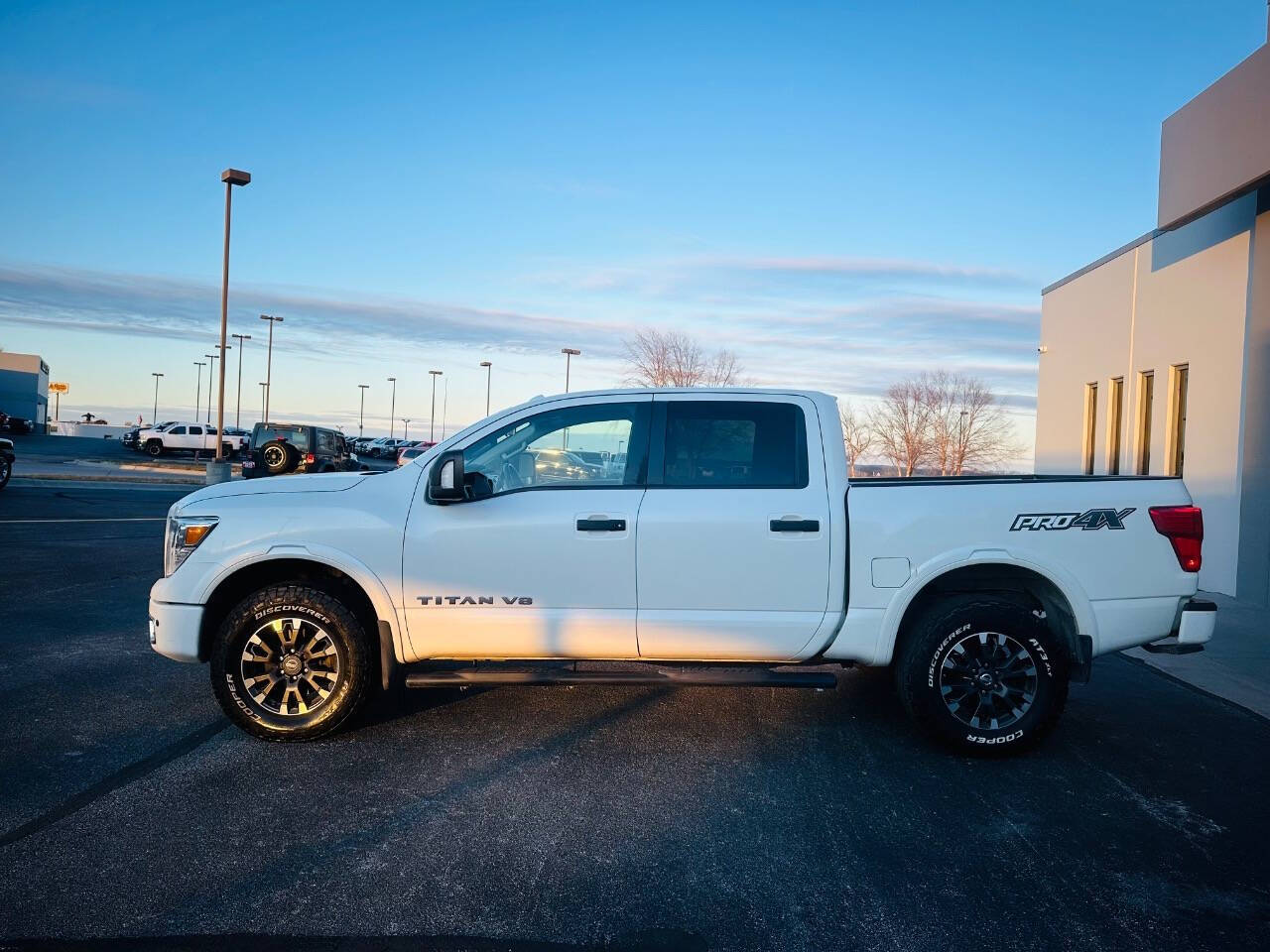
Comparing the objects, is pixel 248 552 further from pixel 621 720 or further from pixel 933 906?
pixel 933 906

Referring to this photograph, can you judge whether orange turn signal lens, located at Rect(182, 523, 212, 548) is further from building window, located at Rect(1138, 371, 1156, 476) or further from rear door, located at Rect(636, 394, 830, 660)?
building window, located at Rect(1138, 371, 1156, 476)

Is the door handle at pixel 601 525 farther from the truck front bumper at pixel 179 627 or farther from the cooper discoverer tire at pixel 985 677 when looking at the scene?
the truck front bumper at pixel 179 627

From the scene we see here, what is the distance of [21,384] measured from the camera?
323 feet

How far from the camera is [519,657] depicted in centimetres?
571

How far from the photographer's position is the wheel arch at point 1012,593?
5.63 metres

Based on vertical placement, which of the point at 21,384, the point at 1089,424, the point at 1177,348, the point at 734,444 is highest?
the point at 21,384

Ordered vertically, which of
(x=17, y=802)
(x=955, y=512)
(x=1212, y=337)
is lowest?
(x=17, y=802)

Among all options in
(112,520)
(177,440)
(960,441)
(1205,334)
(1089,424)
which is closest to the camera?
(1205,334)

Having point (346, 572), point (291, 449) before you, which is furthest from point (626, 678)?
point (291, 449)

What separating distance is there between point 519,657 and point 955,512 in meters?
2.56

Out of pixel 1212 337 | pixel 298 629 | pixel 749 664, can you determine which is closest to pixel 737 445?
pixel 749 664

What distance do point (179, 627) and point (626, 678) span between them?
99.4 inches

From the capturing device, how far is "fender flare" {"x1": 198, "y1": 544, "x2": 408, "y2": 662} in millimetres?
5641

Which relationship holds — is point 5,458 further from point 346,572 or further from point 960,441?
point 960,441
